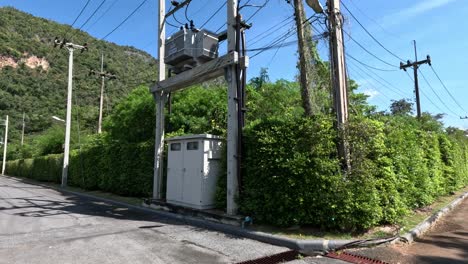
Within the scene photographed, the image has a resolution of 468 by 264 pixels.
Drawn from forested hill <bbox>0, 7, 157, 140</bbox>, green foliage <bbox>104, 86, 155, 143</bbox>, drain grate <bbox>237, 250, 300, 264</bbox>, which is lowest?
drain grate <bbox>237, 250, 300, 264</bbox>

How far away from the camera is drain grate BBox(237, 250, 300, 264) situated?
591cm

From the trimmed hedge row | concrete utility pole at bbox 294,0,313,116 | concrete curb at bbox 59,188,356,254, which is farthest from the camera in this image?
the trimmed hedge row

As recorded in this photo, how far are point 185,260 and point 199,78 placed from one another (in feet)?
19.4

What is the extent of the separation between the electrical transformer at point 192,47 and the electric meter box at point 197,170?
92.3 inches

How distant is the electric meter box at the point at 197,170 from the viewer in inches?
376

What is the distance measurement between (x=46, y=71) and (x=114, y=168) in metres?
64.3

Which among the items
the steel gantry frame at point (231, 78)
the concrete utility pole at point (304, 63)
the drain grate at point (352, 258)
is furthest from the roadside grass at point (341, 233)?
the concrete utility pole at point (304, 63)

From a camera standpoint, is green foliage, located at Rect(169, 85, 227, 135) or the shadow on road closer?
the shadow on road

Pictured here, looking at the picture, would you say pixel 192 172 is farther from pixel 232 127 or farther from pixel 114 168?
pixel 114 168

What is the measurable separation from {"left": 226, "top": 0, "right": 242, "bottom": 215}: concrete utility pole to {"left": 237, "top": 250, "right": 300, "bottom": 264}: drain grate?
2.51 m

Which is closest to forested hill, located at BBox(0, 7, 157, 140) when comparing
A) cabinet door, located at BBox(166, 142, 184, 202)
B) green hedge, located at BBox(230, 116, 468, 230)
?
cabinet door, located at BBox(166, 142, 184, 202)

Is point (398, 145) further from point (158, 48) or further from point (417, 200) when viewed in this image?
point (158, 48)

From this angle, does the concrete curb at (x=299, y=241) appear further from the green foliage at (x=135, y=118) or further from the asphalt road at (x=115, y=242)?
the green foliage at (x=135, y=118)

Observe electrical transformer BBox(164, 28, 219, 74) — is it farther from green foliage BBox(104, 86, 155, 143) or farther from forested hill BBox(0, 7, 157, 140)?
forested hill BBox(0, 7, 157, 140)
